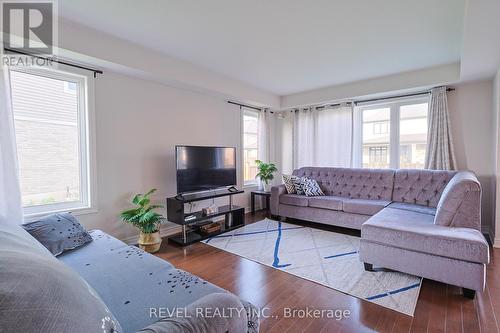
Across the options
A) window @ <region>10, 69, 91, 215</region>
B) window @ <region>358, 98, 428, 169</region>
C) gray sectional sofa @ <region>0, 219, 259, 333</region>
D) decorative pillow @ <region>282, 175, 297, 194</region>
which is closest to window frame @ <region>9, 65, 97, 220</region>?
window @ <region>10, 69, 91, 215</region>

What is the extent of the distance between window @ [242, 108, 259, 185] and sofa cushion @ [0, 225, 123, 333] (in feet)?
14.4

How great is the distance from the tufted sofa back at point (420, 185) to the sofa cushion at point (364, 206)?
1.06ft

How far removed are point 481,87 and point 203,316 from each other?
4795mm

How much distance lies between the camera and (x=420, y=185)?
3.58 metres

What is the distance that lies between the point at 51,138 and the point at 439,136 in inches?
207

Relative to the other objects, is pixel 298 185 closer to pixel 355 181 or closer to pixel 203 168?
pixel 355 181

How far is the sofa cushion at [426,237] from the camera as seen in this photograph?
1.94 metres

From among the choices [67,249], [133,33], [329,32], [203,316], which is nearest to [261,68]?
[329,32]

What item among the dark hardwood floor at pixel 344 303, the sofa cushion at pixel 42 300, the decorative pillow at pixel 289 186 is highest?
the sofa cushion at pixel 42 300

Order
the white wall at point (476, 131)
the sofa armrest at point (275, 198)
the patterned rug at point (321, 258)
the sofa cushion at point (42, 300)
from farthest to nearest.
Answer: the sofa armrest at point (275, 198) → the white wall at point (476, 131) → the patterned rug at point (321, 258) → the sofa cushion at point (42, 300)

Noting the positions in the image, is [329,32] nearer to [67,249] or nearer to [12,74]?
[67,249]

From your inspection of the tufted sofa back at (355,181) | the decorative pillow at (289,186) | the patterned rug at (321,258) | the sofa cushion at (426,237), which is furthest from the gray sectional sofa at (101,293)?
the tufted sofa back at (355,181)

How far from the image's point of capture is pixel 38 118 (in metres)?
2.60

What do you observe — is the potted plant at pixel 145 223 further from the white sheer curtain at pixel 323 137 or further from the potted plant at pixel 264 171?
the white sheer curtain at pixel 323 137
